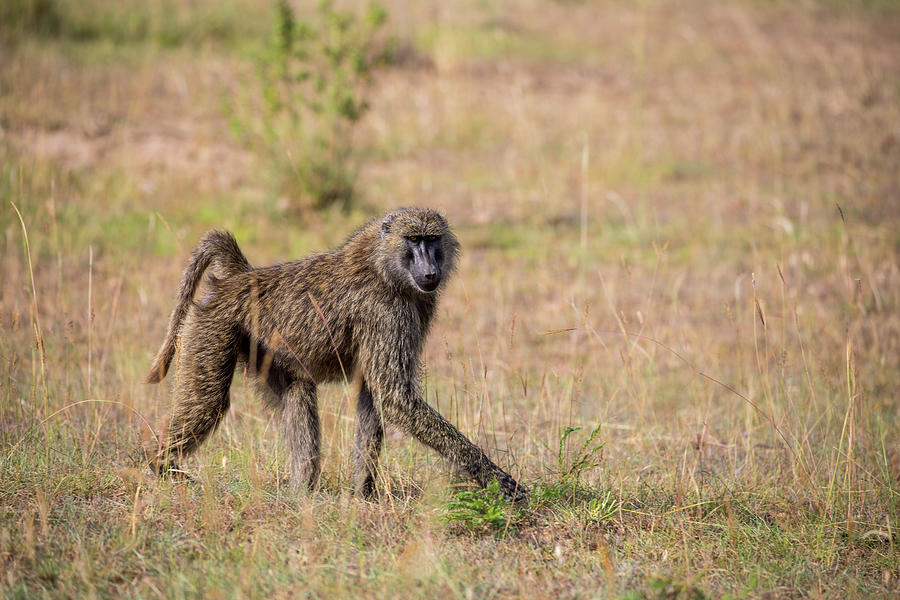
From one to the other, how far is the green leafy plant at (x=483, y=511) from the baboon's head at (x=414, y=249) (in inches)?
39.4

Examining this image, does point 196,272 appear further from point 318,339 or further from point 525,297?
point 525,297

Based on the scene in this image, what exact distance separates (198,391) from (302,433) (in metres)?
0.52

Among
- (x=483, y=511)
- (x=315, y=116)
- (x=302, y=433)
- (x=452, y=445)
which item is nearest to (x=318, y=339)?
(x=302, y=433)

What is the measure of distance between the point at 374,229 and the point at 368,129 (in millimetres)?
8042

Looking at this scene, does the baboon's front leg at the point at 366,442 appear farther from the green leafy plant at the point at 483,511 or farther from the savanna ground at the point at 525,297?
the green leafy plant at the point at 483,511

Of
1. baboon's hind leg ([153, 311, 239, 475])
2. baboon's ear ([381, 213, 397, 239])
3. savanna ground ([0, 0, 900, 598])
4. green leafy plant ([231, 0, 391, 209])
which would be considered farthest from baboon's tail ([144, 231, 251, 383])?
green leafy plant ([231, 0, 391, 209])

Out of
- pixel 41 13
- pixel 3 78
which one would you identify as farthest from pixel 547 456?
pixel 41 13

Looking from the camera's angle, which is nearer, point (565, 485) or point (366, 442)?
point (565, 485)

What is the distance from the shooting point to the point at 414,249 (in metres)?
4.36

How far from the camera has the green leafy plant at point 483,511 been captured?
3.78 m

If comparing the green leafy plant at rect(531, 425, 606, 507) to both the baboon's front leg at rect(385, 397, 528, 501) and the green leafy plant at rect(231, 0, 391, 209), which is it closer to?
the baboon's front leg at rect(385, 397, 528, 501)

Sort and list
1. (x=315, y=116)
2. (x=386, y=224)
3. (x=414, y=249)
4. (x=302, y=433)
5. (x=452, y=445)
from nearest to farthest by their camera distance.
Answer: (x=452, y=445) < (x=302, y=433) < (x=414, y=249) < (x=386, y=224) < (x=315, y=116)

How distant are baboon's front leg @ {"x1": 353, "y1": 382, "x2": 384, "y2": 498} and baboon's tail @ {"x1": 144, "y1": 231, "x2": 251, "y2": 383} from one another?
945 millimetres

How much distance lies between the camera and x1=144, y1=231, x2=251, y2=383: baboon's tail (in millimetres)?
4363
